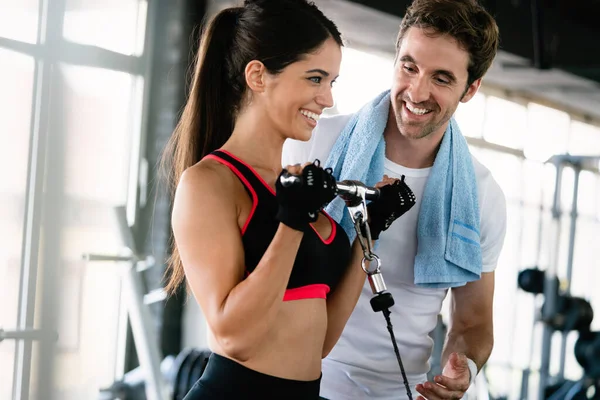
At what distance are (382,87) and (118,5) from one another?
2661 mm

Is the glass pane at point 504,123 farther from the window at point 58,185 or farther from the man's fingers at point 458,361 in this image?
the man's fingers at point 458,361

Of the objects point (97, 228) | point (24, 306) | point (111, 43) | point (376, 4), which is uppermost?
point (376, 4)

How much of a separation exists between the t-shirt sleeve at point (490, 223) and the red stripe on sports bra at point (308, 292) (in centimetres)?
69

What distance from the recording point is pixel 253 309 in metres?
1.27

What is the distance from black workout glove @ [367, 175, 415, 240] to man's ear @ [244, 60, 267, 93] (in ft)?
1.05

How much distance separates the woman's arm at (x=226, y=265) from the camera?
1273mm

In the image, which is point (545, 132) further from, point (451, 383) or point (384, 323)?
point (451, 383)

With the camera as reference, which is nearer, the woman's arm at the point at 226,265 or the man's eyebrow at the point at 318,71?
the woman's arm at the point at 226,265

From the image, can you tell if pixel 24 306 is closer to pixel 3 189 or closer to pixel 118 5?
pixel 3 189

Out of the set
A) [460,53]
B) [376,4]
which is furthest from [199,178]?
[376,4]

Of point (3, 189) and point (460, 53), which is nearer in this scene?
point (460, 53)

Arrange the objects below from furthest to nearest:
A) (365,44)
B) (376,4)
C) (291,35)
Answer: (365,44) → (376,4) → (291,35)

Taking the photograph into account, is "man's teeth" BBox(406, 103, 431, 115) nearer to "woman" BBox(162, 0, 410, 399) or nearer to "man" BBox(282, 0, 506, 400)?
"man" BBox(282, 0, 506, 400)

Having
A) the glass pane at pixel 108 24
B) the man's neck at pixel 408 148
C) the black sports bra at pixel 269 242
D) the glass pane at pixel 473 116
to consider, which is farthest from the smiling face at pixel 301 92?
the glass pane at pixel 473 116
